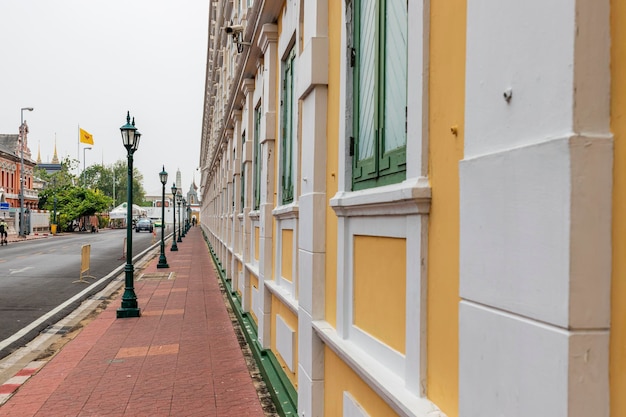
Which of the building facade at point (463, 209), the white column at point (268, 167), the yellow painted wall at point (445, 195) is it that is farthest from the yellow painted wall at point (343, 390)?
the white column at point (268, 167)

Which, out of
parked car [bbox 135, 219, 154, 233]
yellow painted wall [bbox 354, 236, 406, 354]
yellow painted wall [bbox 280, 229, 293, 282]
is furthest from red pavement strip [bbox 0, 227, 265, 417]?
parked car [bbox 135, 219, 154, 233]

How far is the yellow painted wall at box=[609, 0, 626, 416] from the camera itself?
1513 millimetres

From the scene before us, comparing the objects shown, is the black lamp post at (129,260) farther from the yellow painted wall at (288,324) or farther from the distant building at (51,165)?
the distant building at (51,165)

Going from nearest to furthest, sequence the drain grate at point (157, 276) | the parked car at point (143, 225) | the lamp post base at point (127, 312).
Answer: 1. the lamp post base at point (127, 312)
2. the drain grate at point (157, 276)
3. the parked car at point (143, 225)

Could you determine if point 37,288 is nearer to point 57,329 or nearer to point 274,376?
point 57,329

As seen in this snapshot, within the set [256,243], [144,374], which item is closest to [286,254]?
[144,374]

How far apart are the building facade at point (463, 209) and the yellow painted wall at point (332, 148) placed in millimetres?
23

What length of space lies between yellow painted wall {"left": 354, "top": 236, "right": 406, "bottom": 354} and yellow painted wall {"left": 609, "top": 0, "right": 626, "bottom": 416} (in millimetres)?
1406

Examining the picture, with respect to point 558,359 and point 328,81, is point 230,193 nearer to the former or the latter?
point 328,81

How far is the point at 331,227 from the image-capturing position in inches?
174

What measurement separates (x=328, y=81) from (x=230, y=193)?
441 inches

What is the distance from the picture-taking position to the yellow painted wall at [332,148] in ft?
14.1

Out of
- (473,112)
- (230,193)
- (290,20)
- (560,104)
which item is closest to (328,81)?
(290,20)

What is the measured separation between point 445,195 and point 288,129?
4454 millimetres
